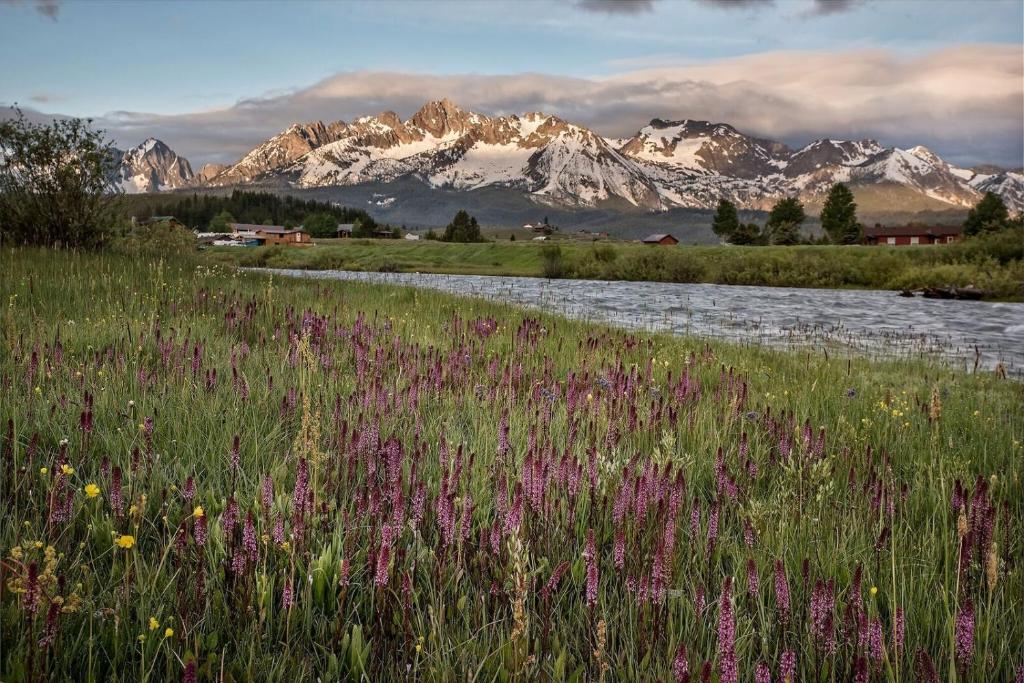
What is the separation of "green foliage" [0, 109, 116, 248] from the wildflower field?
47.9 ft

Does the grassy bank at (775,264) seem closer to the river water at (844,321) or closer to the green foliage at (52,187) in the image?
the river water at (844,321)

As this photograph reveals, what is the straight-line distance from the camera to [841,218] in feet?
434

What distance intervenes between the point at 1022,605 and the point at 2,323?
861cm

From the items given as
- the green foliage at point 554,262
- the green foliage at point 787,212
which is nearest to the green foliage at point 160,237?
the green foliage at point 554,262

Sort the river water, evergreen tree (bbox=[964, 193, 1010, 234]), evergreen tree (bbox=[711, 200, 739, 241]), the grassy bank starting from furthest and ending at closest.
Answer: evergreen tree (bbox=[711, 200, 739, 241]) → evergreen tree (bbox=[964, 193, 1010, 234]) → the grassy bank → the river water

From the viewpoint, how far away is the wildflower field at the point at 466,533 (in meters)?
2.27

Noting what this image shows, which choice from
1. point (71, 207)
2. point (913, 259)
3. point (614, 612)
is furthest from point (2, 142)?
point (913, 259)

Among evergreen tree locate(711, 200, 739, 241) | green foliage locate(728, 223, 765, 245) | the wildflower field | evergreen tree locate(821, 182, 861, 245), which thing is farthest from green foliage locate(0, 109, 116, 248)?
evergreen tree locate(711, 200, 739, 241)

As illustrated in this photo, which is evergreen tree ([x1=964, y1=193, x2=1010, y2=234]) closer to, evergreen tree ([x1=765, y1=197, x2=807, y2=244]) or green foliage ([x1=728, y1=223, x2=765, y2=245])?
evergreen tree ([x1=765, y1=197, x2=807, y2=244])

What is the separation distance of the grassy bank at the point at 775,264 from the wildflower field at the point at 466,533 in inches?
1903

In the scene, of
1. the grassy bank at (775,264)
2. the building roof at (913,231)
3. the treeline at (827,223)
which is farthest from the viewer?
the building roof at (913,231)

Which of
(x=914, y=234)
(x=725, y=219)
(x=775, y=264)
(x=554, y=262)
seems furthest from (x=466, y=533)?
(x=914, y=234)

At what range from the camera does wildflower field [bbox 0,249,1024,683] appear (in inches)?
89.4

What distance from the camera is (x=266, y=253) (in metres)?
98.9
